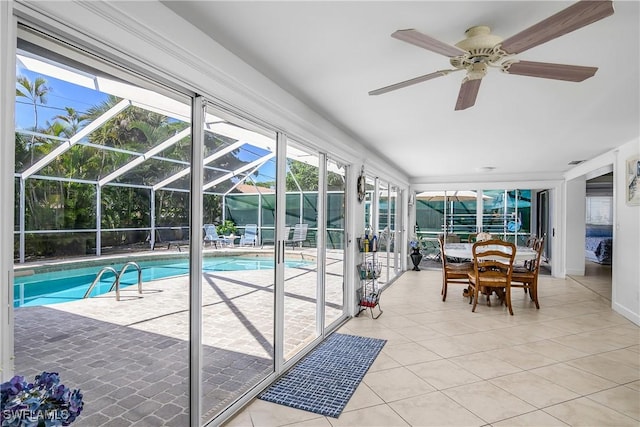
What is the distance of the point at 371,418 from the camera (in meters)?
2.27

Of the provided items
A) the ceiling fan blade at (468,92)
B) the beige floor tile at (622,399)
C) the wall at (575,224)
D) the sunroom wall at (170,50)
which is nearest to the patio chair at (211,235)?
the sunroom wall at (170,50)

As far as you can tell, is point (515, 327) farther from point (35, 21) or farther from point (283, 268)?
point (35, 21)

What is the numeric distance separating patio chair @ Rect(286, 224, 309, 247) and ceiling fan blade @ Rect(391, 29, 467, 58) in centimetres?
207

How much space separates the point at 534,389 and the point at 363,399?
1302mm

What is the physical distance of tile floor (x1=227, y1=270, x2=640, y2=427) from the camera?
2.29 meters

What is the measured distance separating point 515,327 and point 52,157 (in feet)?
15.0

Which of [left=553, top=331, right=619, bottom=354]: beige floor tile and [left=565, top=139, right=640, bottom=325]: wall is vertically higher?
[left=565, top=139, right=640, bottom=325]: wall

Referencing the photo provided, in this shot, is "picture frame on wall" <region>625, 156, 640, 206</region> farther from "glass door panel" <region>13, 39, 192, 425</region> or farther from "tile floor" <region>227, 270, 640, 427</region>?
"glass door panel" <region>13, 39, 192, 425</region>

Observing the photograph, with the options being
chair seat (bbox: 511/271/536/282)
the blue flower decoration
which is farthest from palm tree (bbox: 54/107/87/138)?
chair seat (bbox: 511/271/536/282)

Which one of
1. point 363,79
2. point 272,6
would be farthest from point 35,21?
point 363,79

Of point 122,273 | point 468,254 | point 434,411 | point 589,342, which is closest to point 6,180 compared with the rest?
point 122,273

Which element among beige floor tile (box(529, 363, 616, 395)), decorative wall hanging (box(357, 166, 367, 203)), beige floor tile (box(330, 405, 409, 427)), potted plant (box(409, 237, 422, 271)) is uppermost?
decorative wall hanging (box(357, 166, 367, 203))

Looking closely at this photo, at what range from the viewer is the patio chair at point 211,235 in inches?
86.0

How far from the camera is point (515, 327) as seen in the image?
163 inches
